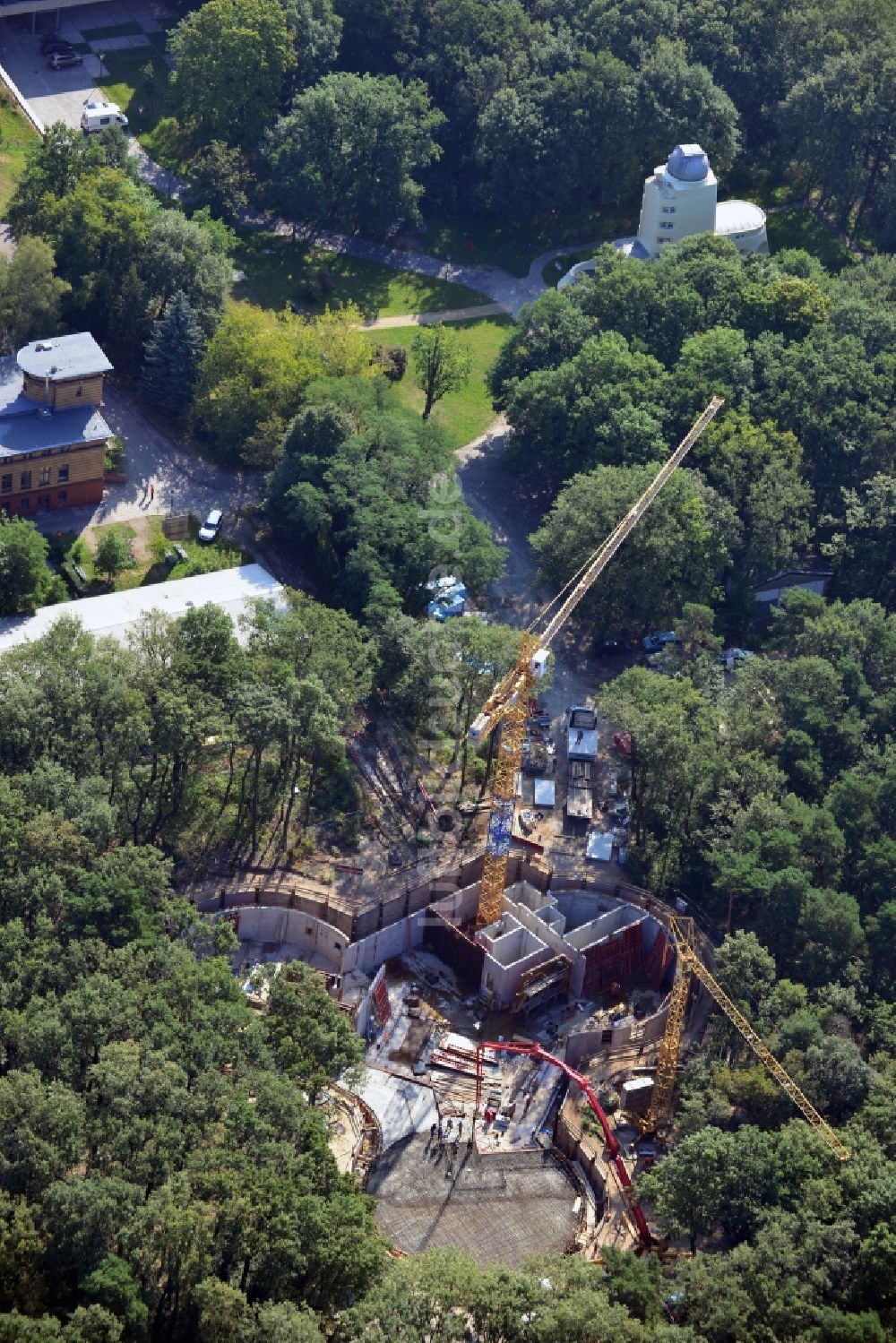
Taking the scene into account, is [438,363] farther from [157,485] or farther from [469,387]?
[157,485]

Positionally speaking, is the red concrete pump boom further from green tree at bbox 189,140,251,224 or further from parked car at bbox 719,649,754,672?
green tree at bbox 189,140,251,224

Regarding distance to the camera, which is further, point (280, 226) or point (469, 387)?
point (280, 226)

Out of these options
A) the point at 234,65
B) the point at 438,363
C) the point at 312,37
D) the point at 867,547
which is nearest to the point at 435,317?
the point at 438,363

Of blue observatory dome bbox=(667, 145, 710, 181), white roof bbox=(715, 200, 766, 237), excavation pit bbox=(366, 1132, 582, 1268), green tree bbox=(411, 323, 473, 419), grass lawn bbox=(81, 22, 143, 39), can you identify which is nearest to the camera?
excavation pit bbox=(366, 1132, 582, 1268)

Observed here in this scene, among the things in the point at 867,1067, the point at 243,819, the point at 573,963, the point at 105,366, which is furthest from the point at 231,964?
the point at 105,366

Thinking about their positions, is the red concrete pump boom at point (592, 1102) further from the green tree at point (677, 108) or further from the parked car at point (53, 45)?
the parked car at point (53, 45)

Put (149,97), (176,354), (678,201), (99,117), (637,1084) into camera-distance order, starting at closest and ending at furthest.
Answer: (637,1084), (176,354), (678,201), (99,117), (149,97)

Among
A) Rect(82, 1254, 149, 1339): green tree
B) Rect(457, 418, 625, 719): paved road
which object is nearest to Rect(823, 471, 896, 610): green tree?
Rect(457, 418, 625, 719): paved road
